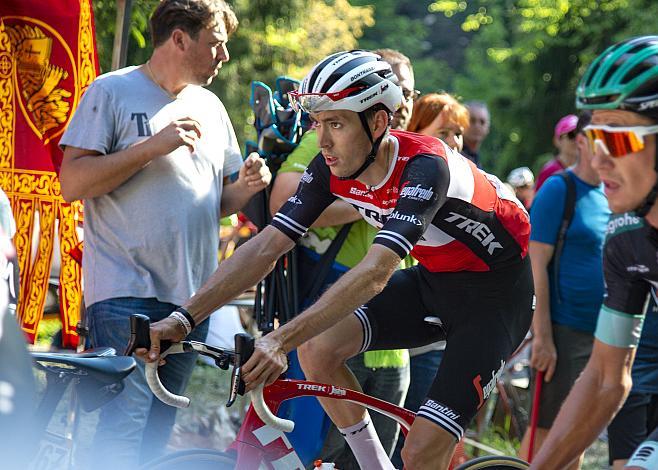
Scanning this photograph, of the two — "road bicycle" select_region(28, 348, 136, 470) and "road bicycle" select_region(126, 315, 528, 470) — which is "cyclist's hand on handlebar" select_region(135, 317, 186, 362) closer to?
"road bicycle" select_region(126, 315, 528, 470)

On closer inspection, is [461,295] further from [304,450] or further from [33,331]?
[33,331]

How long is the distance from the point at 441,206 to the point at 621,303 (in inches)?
34.0

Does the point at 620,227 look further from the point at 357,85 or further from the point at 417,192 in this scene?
the point at 357,85

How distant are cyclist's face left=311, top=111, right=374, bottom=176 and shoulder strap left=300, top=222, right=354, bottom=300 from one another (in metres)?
1.11

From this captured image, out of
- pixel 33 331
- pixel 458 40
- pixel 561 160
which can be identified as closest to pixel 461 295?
pixel 33 331

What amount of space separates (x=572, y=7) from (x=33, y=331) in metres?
17.2

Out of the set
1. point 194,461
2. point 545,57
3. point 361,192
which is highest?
point 361,192

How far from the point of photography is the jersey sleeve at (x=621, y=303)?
10.8 ft

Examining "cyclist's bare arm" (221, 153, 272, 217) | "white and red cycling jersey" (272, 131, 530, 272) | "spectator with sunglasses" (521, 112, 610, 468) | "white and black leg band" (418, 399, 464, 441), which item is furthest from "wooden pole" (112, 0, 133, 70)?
"white and black leg band" (418, 399, 464, 441)

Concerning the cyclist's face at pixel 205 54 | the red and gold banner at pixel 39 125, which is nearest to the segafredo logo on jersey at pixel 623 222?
the cyclist's face at pixel 205 54

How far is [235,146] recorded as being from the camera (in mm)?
5184

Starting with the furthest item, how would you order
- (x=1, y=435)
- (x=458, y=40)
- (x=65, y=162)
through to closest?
(x=458, y=40), (x=65, y=162), (x=1, y=435)

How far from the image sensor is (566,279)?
19.8ft

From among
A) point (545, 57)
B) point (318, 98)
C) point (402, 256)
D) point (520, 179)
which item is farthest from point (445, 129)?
point (545, 57)
